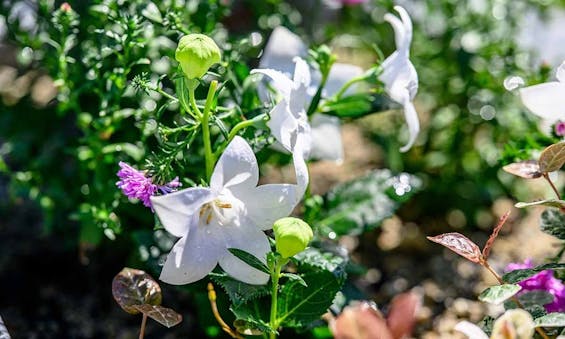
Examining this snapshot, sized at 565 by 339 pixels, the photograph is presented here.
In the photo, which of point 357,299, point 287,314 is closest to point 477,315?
point 357,299

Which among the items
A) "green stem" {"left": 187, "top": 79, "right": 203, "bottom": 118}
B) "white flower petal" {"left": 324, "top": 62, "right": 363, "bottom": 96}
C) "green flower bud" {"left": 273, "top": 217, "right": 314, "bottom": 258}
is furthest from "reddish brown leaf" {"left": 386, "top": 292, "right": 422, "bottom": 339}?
"white flower petal" {"left": 324, "top": 62, "right": 363, "bottom": 96}

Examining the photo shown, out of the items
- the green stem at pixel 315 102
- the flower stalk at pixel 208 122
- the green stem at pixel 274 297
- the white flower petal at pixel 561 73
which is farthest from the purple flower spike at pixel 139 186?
the white flower petal at pixel 561 73

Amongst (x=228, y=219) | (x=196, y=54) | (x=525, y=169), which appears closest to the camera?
(x=196, y=54)

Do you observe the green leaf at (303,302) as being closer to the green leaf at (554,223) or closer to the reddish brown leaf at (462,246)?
the reddish brown leaf at (462,246)

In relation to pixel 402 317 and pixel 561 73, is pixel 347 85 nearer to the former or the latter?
pixel 561 73

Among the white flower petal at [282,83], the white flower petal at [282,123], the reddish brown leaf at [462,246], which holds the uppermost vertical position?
the white flower petal at [282,83]

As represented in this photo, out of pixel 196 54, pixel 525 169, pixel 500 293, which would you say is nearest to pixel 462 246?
pixel 500 293
